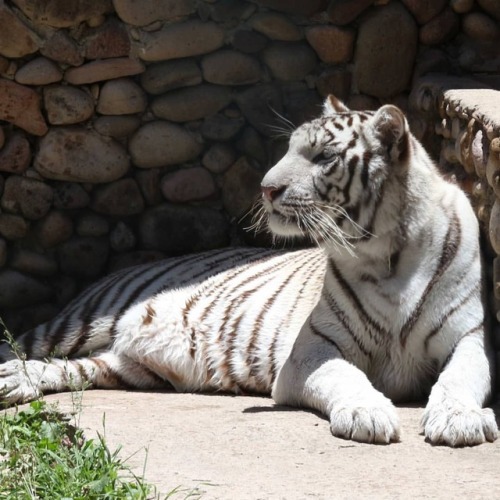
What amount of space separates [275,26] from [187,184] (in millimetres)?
895

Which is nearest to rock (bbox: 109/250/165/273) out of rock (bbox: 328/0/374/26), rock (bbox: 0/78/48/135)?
rock (bbox: 0/78/48/135)

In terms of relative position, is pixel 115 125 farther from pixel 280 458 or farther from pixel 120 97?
pixel 280 458

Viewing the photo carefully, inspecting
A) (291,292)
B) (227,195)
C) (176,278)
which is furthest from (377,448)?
(227,195)

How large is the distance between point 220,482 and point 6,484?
22.9 inches

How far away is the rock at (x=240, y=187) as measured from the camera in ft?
18.1

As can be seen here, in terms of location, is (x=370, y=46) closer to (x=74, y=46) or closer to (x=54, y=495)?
(x=74, y=46)

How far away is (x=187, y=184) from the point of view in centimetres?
552

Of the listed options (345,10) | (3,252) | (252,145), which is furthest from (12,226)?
(345,10)

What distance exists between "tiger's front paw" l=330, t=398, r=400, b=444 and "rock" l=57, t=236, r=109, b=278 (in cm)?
238

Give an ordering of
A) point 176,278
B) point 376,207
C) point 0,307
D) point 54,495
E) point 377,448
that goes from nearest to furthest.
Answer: point 54,495 < point 377,448 < point 376,207 < point 176,278 < point 0,307

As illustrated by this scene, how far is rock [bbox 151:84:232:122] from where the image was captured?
5379 millimetres

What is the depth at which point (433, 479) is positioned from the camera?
298cm

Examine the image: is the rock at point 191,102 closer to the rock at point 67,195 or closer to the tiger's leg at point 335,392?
the rock at point 67,195

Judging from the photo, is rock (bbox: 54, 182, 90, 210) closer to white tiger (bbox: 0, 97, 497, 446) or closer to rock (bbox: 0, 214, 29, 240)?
rock (bbox: 0, 214, 29, 240)
